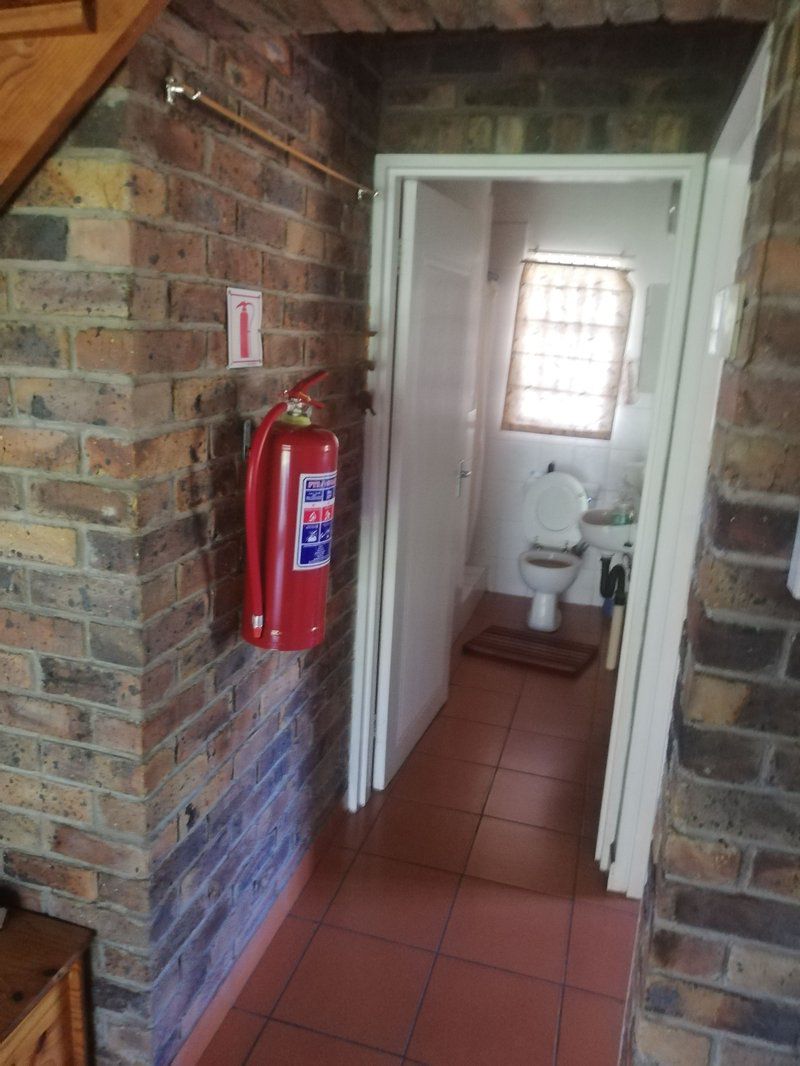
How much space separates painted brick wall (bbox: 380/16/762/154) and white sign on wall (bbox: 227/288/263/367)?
2.81 ft

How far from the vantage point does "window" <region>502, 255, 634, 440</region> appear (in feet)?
14.1

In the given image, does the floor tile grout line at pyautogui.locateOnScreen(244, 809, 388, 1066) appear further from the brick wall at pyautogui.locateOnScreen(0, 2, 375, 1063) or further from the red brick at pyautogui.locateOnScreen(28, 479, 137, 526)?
the red brick at pyautogui.locateOnScreen(28, 479, 137, 526)

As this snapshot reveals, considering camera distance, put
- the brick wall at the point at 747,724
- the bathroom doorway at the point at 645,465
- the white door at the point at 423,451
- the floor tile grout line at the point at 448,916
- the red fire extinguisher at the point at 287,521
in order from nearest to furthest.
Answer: the brick wall at the point at 747,724 < the red fire extinguisher at the point at 287,521 < the floor tile grout line at the point at 448,916 < the bathroom doorway at the point at 645,465 < the white door at the point at 423,451

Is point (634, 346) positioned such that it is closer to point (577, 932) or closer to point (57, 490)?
point (577, 932)

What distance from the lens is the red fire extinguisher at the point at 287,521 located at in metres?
1.59

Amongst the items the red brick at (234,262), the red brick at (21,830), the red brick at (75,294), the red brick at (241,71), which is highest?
the red brick at (241,71)

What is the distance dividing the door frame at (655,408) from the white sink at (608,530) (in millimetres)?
1629

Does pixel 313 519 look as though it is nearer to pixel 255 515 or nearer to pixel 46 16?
pixel 255 515

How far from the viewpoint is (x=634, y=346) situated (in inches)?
171

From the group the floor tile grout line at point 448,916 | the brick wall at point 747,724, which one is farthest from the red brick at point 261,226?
the floor tile grout line at point 448,916

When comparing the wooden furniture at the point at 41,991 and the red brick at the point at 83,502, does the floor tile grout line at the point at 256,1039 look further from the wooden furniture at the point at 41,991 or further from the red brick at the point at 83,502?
the red brick at the point at 83,502

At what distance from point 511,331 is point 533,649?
1.79 metres

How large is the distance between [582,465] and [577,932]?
2.79 meters

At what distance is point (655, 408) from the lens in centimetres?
208
